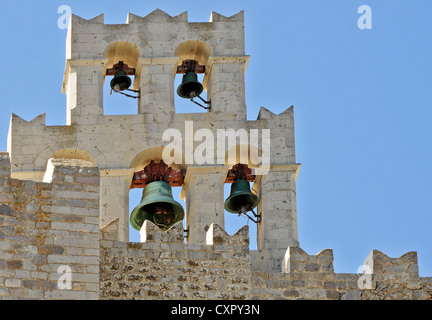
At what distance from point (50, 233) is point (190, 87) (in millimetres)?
8088

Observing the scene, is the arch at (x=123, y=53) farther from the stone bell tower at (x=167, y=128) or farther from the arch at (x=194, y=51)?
the arch at (x=194, y=51)

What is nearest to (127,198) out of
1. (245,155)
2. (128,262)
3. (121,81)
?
(245,155)

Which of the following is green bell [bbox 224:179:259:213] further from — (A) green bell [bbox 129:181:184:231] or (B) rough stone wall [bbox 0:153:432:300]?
(B) rough stone wall [bbox 0:153:432:300]

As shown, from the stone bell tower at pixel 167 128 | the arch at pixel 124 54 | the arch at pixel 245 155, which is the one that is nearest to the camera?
the stone bell tower at pixel 167 128

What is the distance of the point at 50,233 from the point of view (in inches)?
1134

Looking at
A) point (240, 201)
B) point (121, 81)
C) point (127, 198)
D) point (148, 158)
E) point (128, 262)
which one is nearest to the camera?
point (128, 262)

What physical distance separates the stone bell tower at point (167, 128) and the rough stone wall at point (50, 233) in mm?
3681

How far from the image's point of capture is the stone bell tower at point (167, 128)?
33.9 m

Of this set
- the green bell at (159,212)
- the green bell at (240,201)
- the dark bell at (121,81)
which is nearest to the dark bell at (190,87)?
the dark bell at (121,81)

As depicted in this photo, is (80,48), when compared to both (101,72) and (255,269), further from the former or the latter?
(255,269)

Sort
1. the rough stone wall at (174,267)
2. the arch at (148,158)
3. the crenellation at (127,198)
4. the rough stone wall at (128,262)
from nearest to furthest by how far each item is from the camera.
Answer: the rough stone wall at (128,262) → the crenellation at (127,198) → the rough stone wall at (174,267) → the arch at (148,158)

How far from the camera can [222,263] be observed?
102 ft

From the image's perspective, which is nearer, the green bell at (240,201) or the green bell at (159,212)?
the green bell at (159,212)

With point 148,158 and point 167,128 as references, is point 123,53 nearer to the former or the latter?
point 167,128
